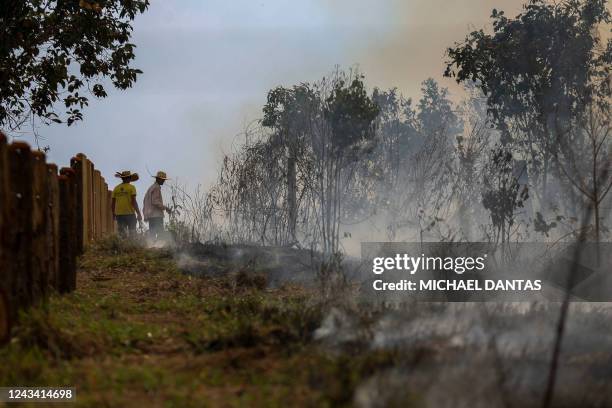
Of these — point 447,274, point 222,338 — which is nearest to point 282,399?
point 222,338

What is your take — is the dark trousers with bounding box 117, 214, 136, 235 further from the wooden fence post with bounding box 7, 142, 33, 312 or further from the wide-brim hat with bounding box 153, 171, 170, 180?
the wooden fence post with bounding box 7, 142, 33, 312

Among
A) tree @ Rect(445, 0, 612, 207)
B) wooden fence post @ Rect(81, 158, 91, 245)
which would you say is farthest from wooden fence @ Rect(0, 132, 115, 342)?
tree @ Rect(445, 0, 612, 207)

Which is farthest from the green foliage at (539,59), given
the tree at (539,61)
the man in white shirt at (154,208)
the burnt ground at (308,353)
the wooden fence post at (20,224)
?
the wooden fence post at (20,224)

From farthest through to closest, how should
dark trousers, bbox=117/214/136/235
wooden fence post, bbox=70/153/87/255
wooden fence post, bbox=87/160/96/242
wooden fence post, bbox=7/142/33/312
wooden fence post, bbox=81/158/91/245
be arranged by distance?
dark trousers, bbox=117/214/136/235
wooden fence post, bbox=87/160/96/242
wooden fence post, bbox=81/158/91/245
wooden fence post, bbox=70/153/87/255
wooden fence post, bbox=7/142/33/312

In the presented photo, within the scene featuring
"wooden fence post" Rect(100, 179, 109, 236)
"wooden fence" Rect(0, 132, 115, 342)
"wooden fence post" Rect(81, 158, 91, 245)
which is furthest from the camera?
"wooden fence post" Rect(100, 179, 109, 236)

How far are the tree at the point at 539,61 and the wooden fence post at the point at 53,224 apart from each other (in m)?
9.91

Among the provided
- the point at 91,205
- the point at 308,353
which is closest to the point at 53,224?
the point at 308,353

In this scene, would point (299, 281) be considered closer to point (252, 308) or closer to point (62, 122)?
point (252, 308)

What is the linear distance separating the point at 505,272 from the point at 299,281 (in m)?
2.58

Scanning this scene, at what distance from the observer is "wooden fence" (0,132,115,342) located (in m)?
6.23

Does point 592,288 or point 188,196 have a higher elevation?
point 188,196

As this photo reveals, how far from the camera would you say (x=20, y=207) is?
21.8 feet

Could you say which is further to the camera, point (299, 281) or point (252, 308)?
point (299, 281)

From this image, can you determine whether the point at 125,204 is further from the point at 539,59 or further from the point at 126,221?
the point at 539,59
